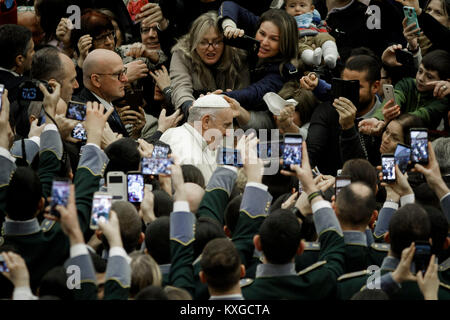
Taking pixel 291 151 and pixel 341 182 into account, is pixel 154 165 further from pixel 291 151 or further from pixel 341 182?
pixel 341 182

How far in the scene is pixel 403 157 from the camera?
17.1 feet

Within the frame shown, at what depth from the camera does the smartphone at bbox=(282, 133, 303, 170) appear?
4.94m

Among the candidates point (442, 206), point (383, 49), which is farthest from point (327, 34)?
point (442, 206)

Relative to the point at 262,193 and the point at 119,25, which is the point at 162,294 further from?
the point at 119,25

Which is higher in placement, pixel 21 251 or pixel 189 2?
pixel 189 2

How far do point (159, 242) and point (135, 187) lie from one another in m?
0.55

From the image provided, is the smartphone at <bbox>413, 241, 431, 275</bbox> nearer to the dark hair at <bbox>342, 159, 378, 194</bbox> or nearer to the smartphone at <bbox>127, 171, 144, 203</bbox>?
the dark hair at <bbox>342, 159, 378, 194</bbox>

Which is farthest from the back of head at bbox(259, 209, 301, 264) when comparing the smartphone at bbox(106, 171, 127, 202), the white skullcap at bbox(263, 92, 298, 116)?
the white skullcap at bbox(263, 92, 298, 116)

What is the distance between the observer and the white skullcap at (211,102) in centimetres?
657

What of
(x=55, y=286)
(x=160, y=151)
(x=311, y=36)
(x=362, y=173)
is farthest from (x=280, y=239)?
(x=311, y=36)

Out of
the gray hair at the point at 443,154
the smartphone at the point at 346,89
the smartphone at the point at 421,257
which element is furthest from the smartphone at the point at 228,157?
the gray hair at the point at 443,154
